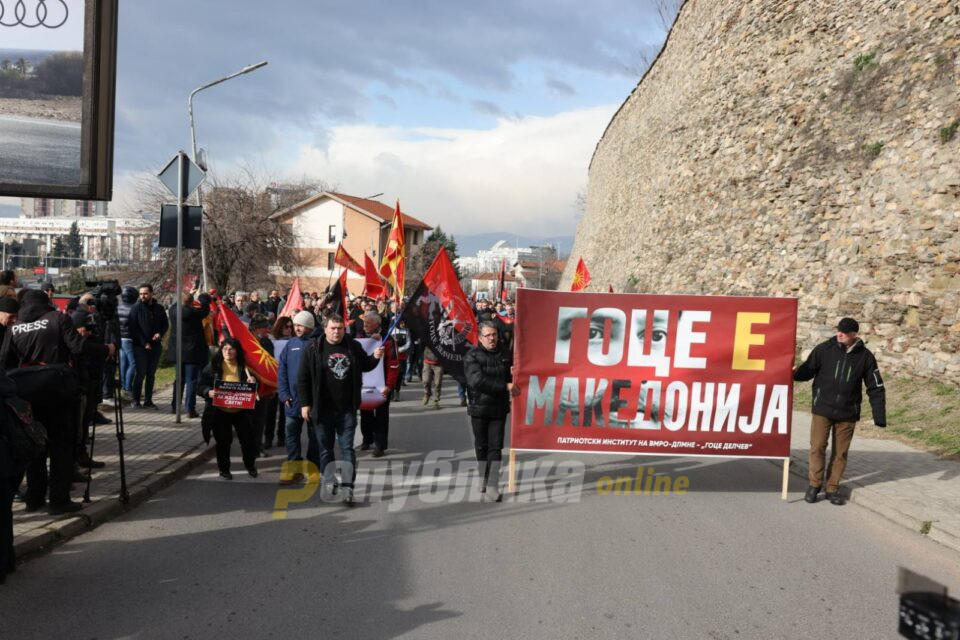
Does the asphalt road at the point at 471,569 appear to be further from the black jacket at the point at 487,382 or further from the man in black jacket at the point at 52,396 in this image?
the black jacket at the point at 487,382

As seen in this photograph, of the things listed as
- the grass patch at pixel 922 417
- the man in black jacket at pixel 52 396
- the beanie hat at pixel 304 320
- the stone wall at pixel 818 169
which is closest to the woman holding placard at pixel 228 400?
the beanie hat at pixel 304 320

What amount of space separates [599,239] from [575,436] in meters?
35.3

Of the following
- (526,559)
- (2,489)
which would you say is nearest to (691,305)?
(526,559)

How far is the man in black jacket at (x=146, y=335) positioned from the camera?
12.7 meters

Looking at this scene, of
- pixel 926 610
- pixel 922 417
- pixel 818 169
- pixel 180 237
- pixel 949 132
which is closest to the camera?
pixel 926 610

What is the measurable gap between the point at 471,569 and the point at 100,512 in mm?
3386

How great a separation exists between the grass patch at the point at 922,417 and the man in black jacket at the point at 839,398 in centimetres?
326

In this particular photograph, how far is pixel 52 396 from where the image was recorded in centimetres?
639

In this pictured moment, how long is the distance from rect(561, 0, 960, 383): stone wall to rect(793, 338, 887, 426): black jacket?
5.72m

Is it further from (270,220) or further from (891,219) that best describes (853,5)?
(270,220)

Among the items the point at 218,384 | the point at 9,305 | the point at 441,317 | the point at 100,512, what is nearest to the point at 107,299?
the point at 9,305

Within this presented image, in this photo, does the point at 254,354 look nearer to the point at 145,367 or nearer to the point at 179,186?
the point at 179,186

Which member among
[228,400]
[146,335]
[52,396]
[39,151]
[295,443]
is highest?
[39,151]

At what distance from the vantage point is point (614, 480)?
909 centimetres
